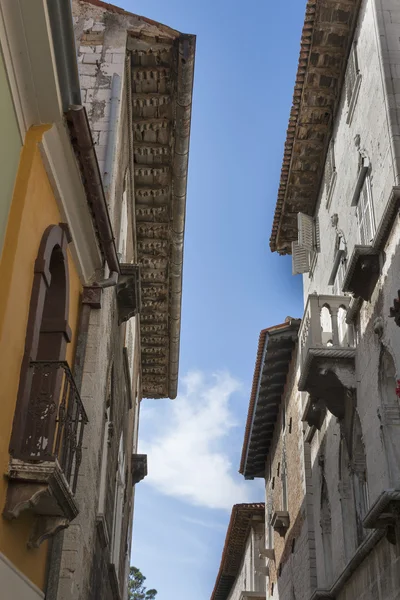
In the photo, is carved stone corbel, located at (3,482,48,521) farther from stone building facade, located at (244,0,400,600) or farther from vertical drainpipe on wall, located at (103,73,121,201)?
vertical drainpipe on wall, located at (103,73,121,201)

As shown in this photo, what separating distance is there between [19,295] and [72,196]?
2.23m

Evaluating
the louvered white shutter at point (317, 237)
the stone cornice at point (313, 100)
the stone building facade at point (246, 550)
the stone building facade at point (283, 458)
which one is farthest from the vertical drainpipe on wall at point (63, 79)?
the stone building facade at point (246, 550)

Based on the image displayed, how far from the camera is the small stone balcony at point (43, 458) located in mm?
6371

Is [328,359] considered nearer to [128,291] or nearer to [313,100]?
[128,291]

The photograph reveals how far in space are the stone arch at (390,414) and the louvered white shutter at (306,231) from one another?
7468mm

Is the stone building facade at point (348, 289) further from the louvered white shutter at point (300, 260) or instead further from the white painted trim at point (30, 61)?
the white painted trim at point (30, 61)

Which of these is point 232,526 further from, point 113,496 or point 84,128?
point 84,128

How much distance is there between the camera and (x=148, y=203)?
1574 centimetres

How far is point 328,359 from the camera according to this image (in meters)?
14.0

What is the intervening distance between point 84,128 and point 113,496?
7.72 meters

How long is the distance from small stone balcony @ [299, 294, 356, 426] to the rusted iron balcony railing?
7313 mm

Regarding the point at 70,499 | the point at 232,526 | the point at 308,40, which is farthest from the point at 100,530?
the point at 232,526

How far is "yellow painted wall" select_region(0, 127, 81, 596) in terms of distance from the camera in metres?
6.38

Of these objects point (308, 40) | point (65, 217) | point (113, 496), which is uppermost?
point (308, 40)
